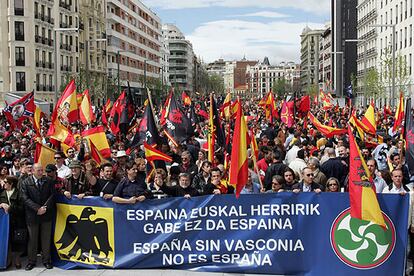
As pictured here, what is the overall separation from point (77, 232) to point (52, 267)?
1.95ft

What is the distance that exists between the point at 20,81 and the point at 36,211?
5087 cm

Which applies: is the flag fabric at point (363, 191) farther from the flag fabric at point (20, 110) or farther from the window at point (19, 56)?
the window at point (19, 56)

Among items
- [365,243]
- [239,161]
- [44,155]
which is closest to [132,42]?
[44,155]

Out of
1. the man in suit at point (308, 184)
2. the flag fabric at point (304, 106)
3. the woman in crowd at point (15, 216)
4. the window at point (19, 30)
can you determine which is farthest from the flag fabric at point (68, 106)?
the window at point (19, 30)

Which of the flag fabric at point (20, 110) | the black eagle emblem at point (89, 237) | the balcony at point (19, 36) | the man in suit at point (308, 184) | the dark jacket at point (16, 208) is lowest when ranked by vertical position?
the black eagle emblem at point (89, 237)

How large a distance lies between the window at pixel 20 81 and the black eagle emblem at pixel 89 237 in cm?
5083

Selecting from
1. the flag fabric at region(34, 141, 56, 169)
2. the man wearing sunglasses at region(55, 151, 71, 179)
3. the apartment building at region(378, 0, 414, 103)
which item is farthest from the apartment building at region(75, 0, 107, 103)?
the flag fabric at region(34, 141, 56, 169)

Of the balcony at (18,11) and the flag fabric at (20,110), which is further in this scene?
the balcony at (18,11)

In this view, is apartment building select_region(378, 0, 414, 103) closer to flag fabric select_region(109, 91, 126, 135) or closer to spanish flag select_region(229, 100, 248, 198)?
flag fabric select_region(109, 91, 126, 135)

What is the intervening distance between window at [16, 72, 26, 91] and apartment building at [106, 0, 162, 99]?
554 inches

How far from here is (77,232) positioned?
8375 millimetres

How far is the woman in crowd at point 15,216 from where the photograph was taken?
329 inches

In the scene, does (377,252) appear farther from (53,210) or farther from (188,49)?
(188,49)

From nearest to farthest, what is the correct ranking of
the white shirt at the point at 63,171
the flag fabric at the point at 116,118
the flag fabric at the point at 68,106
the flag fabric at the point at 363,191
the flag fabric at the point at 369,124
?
the flag fabric at the point at 363,191 < the white shirt at the point at 63,171 < the flag fabric at the point at 369,124 < the flag fabric at the point at 68,106 < the flag fabric at the point at 116,118
